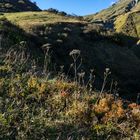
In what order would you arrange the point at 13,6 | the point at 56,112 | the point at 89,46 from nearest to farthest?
the point at 56,112 → the point at 89,46 → the point at 13,6

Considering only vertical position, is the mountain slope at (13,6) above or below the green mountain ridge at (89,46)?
above

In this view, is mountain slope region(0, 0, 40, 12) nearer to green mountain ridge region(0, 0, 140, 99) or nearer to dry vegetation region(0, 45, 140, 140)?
green mountain ridge region(0, 0, 140, 99)

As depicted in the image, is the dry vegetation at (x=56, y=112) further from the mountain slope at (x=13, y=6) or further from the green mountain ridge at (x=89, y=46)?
the mountain slope at (x=13, y=6)

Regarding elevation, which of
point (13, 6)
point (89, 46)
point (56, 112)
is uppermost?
point (13, 6)

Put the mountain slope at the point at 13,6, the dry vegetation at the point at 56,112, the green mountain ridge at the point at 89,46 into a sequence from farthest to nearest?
the mountain slope at the point at 13,6, the green mountain ridge at the point at 89,46, the dry vegetation at the point at 56,112

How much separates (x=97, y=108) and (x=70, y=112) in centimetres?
95

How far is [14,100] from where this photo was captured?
8.59m

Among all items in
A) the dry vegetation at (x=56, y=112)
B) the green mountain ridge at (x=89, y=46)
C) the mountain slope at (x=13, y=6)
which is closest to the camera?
the dry vegetation at (x=56, y=112)

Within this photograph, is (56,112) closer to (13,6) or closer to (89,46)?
(89,46)

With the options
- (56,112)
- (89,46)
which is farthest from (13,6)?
(56,112)

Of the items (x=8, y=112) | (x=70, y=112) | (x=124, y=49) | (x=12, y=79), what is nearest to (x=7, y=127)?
(x=8, y=112)

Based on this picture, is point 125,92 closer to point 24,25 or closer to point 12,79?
point 24,25

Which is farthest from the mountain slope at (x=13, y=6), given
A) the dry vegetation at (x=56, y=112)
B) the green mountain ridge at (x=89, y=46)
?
the dry vegetation at (x=56, y=112)

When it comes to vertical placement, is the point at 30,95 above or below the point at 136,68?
above
